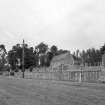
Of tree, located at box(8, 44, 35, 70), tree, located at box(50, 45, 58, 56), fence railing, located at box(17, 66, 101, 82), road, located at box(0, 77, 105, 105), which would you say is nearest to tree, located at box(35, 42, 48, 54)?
tree, located at box(50, 45, 58, 56)

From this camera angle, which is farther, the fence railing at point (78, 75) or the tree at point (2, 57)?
the tree at point (2, 57)

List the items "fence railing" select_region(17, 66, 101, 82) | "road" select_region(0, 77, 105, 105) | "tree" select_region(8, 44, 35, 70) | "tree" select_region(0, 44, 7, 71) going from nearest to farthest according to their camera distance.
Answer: "road" select_region(0, 77, 105, 105)
"fence railing" select_region(17, 66, 101, 82)
"tree" select_region(8, 44, 35, 70)
"tree" select_region(0, 44, 7, 71)

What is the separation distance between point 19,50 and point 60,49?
118ft

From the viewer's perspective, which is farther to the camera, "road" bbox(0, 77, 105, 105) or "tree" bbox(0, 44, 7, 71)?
"tree" bbox(0, 44, 7, 71)

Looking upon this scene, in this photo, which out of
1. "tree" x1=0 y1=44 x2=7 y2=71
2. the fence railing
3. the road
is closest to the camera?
the road

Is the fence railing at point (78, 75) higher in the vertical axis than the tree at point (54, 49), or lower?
lower

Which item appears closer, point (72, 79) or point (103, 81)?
point (103, 81)

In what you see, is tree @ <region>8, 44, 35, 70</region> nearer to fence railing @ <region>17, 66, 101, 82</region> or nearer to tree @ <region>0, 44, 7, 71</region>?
tree @ <region>0, 44, 7, 71</region>

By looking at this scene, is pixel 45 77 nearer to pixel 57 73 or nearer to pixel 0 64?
pixel 57 73

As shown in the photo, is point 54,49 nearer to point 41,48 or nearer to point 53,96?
point 41,48

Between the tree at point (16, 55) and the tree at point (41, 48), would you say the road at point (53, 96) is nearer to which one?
the tree at point (16, 55)

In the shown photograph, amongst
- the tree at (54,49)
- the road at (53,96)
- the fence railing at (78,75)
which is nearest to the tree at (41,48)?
the tree at (54,49)

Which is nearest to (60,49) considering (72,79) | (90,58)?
(90,58)

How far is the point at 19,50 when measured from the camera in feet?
247
